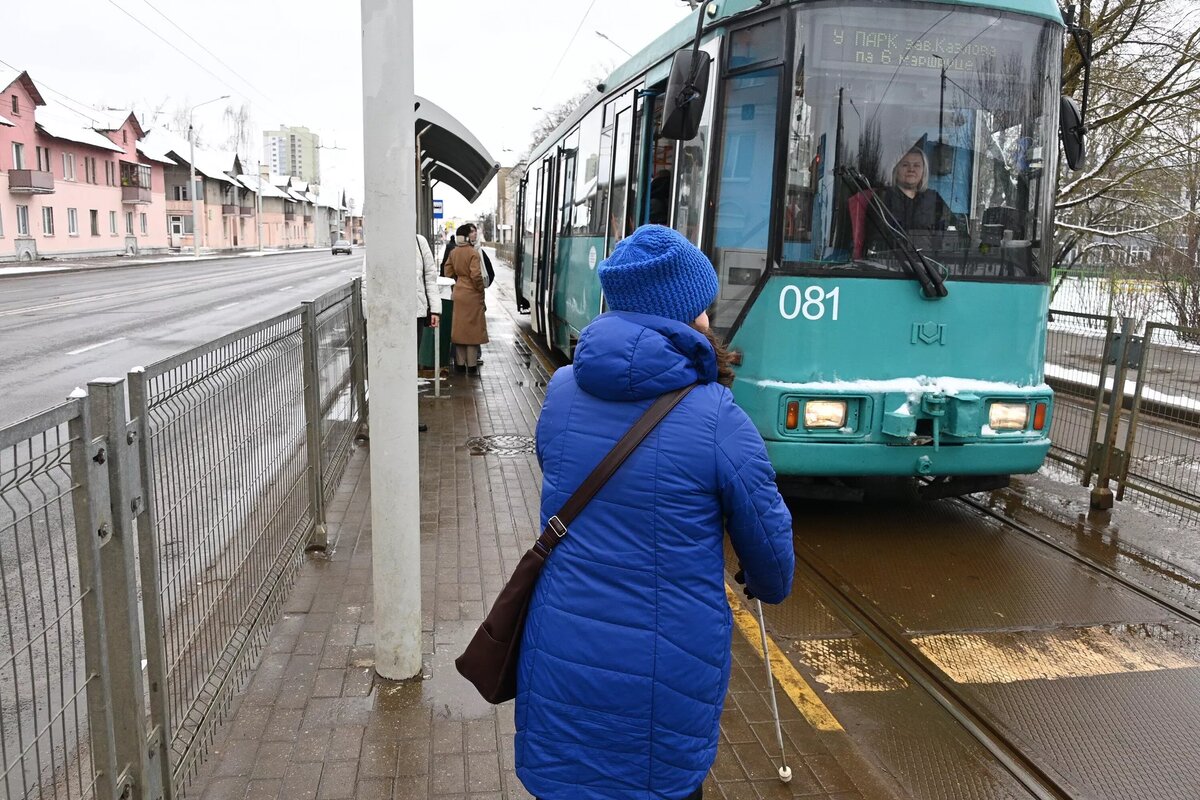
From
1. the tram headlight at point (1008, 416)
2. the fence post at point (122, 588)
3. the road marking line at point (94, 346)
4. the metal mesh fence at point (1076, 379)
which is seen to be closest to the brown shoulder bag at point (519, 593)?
the fence post at point (122, 588)

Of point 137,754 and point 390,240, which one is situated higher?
point 390,240

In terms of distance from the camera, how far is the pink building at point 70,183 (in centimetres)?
5159

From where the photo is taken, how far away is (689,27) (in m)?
7.18

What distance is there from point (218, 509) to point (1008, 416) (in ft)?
15.5

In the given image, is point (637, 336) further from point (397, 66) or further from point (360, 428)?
point (360, 428)

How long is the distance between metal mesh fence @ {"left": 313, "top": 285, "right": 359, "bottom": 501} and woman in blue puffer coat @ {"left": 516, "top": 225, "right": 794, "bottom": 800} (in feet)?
12.9

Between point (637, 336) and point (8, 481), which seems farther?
point (637, 336)

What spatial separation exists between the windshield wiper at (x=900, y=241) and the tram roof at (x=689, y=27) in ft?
3.65

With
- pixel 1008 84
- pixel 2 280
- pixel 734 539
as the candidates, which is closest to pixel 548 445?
pixel 734 539

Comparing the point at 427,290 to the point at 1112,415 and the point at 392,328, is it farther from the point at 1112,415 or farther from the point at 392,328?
the point at 1112,415

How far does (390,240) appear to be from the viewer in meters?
3.87

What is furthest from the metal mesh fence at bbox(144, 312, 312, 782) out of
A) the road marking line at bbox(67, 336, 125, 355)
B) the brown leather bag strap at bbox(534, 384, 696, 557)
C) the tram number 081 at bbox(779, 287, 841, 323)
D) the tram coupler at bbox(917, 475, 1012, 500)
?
the road marking line at bbox(67, 336, 125, 355)

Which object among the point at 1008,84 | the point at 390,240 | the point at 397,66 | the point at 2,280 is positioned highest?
the point at 1008,84

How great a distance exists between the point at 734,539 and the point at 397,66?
7.85ft
